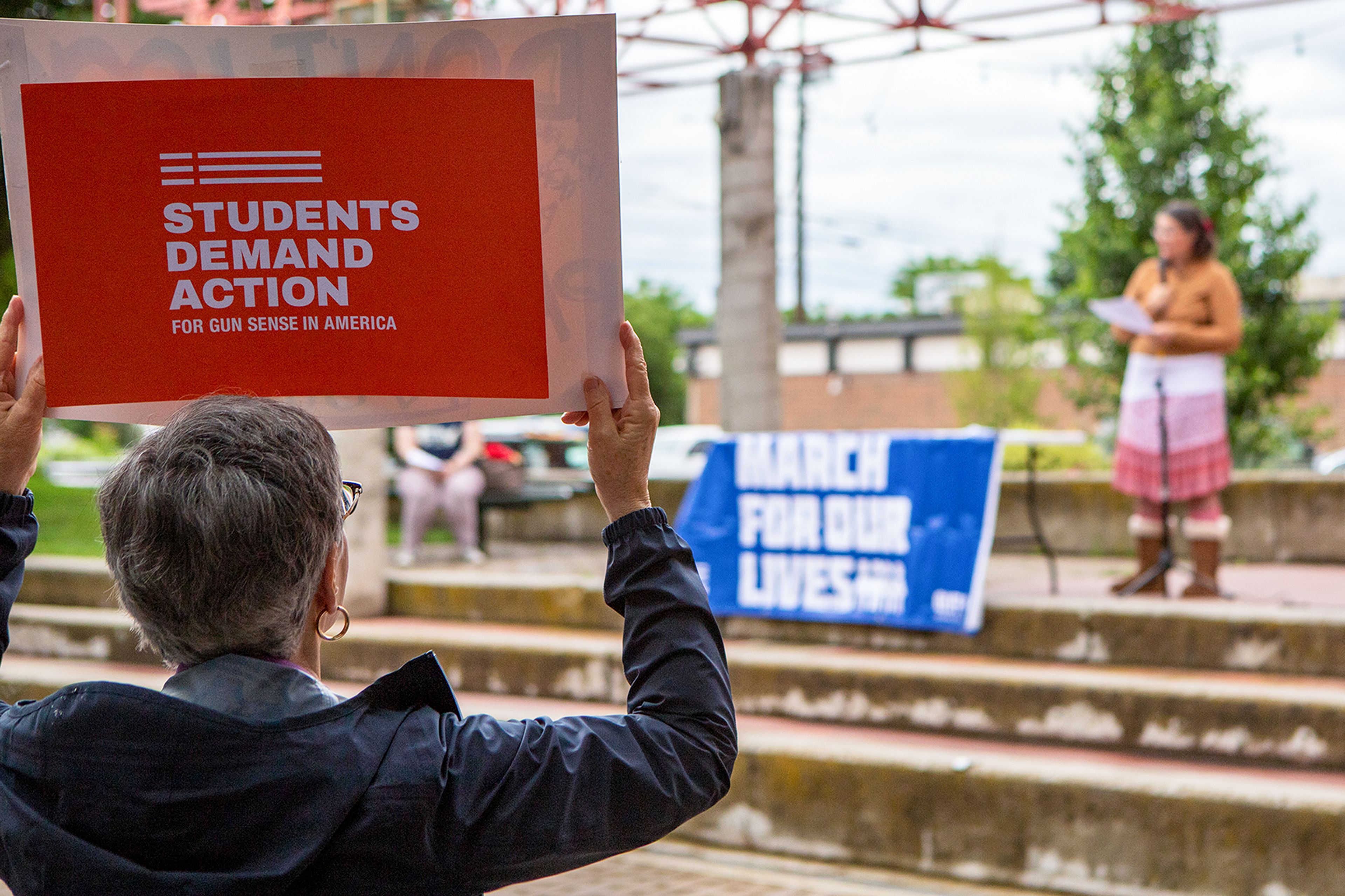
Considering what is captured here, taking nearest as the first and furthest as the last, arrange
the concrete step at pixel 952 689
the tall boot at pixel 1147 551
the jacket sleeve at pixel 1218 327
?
the concrete step at pixel 952 689 → the jacket sleeve at pixel 1218 327 → the tall boot at pixel 1147 551

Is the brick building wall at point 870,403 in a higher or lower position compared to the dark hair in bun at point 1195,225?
lower

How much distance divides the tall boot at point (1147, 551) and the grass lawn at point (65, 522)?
659 centimetres

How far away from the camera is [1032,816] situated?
4.62 m

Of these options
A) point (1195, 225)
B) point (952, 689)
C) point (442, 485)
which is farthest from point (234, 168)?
point (442, 485)

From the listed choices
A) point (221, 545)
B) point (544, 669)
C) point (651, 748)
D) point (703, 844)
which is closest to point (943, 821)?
point (703, 844)

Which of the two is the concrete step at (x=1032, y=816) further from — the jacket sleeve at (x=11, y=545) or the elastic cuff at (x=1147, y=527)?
the jacket sleeve at (x=11, y=545)

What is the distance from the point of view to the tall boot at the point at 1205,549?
241 inches

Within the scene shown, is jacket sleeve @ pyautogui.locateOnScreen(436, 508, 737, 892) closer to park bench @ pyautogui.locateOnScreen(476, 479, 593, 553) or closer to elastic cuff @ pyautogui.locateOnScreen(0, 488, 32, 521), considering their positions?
elastic cuff @ pyautogui.locateOnScreen(0, 488, 32, 521)

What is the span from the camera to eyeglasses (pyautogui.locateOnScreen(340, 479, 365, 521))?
4.70 feet

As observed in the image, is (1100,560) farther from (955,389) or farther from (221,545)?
(955,389)

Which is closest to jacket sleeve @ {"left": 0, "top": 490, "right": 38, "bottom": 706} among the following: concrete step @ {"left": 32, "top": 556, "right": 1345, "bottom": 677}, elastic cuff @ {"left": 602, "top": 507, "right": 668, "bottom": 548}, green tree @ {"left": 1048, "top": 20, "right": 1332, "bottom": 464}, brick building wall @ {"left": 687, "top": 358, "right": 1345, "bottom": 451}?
elastic cuff @ {"left": 602, "top": 507, "right": 668, "bottom": 548}

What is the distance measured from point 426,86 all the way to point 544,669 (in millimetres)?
4964

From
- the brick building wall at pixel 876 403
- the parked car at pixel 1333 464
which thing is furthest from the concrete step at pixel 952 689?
the brick building wall at pixel 876 403

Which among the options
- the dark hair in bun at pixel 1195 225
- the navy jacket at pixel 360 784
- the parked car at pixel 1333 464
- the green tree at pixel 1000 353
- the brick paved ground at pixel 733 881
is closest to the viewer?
the navy jacket at pixel 360 784
